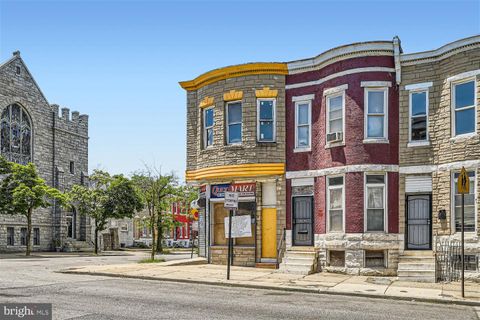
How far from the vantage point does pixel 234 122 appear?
23.2 m

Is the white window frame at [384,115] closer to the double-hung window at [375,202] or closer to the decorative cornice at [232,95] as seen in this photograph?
the double-hung window at [375,202]

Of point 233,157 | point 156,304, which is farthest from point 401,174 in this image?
point 156,304

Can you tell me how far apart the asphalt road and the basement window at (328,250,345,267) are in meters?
5.35

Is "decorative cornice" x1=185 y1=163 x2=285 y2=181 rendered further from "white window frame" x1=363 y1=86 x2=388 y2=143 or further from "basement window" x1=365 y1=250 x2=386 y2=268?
"basement window" x1=365 y1=250 x2=386 y2=268

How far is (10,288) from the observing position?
15078mm

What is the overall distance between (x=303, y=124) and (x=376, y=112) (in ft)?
9.83

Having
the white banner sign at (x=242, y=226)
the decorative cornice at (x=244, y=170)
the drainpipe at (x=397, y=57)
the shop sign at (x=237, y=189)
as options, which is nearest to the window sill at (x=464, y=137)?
the drainpipe at (x=397, y=57)

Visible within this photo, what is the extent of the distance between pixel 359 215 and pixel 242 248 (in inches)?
201

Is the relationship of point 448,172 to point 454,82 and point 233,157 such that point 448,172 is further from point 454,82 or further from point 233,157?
point 233,157

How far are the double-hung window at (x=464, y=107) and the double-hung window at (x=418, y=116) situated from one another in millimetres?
1049

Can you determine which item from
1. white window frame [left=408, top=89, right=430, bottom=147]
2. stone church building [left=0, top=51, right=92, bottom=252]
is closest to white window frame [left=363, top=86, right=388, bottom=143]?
white window frame [left=408, top=89, right=430, bottom=147]

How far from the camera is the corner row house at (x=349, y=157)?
18.9 metres

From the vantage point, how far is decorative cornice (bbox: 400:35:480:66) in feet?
60.6

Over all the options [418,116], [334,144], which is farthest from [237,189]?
[418,116]
